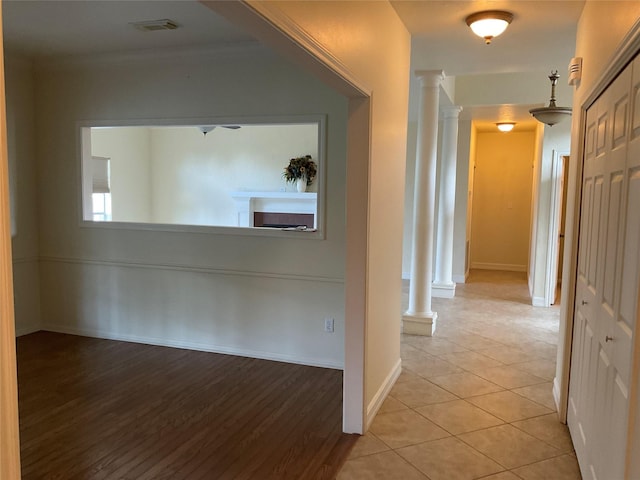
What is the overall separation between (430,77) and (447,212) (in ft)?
7.85

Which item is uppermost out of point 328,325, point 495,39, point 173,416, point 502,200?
point 495,39

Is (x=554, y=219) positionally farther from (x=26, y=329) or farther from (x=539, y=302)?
(x=26, y=329)

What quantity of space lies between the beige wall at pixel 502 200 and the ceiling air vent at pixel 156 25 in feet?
23.1

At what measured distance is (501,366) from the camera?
4070mm

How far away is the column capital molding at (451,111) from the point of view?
6.68 m

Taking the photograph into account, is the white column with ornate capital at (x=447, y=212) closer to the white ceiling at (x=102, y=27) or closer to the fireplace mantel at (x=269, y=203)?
the fireplace mantel at (x=269, y=203)

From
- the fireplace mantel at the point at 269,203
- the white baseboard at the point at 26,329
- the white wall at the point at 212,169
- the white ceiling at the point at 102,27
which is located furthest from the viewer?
the white wall at the point at 212,169

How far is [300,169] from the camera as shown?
24.2 ft

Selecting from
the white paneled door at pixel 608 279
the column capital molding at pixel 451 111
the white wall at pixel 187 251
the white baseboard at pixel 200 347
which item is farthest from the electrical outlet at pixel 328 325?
the column capital molding at pixel 451 111

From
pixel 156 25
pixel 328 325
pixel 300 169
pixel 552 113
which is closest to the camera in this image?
pixel 156 25

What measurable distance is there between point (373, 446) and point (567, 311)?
4.81 feet

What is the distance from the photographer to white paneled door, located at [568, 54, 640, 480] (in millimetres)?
1688

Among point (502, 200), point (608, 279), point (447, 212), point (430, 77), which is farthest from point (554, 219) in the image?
point (608, 279)

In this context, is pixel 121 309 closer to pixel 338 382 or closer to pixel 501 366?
pixel 338 382
